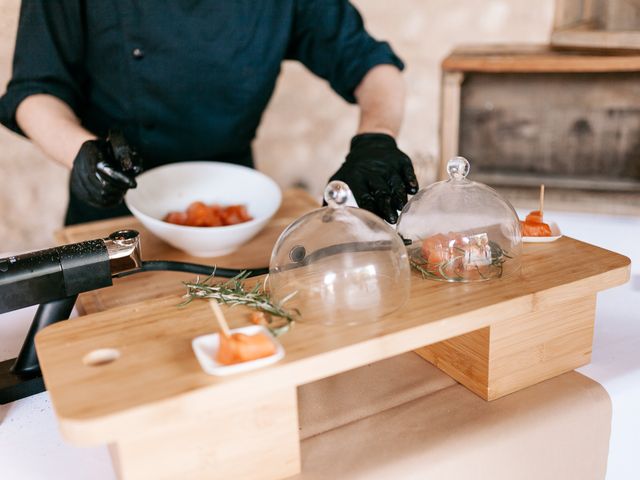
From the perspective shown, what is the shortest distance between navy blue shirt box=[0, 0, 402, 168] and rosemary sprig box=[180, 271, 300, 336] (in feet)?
2.99

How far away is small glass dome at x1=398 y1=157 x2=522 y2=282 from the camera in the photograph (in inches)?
38.3

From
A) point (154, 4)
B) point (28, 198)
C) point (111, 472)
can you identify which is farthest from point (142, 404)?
point (28, 198)

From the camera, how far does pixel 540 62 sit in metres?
2.14

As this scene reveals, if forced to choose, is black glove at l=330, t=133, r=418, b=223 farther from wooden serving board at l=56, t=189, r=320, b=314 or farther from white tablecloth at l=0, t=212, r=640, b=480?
white tablecloth at l=0, t=212, r=640, b=480

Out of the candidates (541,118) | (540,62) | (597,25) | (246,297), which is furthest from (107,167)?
(597,25)

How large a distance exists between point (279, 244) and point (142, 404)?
0.32 metres

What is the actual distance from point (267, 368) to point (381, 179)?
544 mm

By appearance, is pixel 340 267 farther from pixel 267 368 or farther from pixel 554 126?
pixel 554 126

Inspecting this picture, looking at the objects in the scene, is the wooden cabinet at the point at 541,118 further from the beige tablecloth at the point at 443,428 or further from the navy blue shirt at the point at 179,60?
the beige tablecloth at the point at 443,428

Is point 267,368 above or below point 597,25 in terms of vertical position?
below

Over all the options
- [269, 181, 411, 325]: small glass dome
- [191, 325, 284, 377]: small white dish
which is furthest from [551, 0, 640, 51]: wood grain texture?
[191, 325, 284, 377]: small white dish

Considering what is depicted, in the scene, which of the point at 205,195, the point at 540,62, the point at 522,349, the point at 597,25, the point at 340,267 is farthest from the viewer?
the point at 597,25

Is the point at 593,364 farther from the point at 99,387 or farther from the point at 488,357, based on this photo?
the point at 99,387

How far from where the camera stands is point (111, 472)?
89 cm
